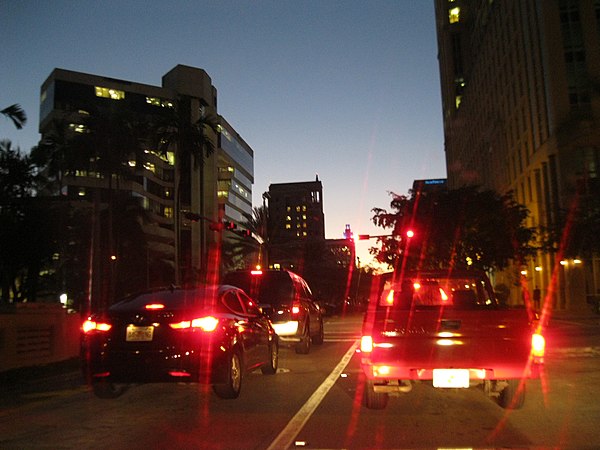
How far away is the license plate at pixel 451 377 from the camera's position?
693cm

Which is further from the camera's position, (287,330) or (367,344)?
(287,330)

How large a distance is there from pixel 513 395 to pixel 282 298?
304 inches

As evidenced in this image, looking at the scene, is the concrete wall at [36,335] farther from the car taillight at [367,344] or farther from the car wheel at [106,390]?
the car taillight at [367,344]

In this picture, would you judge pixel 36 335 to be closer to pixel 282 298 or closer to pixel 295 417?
pixel 282 298

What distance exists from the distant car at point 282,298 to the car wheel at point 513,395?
722cm

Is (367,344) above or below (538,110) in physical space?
below

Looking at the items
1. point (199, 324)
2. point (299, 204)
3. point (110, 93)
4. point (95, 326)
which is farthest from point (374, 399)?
point (299, 204)

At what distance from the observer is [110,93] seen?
2837 inches

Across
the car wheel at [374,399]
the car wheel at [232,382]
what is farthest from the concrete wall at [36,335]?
the car wheel at [374,399]

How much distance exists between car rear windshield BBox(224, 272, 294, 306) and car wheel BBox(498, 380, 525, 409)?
7406 mm

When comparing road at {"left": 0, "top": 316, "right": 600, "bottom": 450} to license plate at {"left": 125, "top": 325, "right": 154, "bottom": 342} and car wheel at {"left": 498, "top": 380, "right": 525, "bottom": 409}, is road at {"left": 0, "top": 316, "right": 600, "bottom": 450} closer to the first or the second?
car wheel at {"left": 498, "top": 380, "right": 525, "bottom": 409}

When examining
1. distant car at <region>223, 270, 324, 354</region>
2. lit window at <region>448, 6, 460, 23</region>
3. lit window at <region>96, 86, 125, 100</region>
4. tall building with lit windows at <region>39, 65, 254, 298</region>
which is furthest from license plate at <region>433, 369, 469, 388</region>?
lit window at <region>448, 6, 460, 23</region>

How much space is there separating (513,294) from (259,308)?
172 feet

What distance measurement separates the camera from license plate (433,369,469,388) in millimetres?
6934
